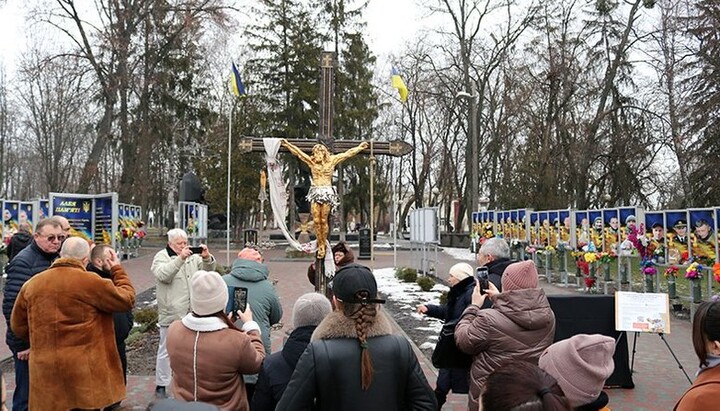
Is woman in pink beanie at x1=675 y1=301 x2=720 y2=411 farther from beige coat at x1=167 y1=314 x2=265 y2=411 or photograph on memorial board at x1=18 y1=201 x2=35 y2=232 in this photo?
photograph on memorial board at x1=18 y1=201 x2=35 y2=232

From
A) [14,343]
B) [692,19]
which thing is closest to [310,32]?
[692,19]

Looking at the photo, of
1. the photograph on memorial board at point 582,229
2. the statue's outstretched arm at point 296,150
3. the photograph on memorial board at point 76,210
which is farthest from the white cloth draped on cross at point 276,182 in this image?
the photograph on memorial board at point 76,210

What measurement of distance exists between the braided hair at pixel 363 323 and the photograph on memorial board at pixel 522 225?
20.6 meters

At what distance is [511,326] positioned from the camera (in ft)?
12.4

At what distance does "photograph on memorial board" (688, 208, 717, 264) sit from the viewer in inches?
475

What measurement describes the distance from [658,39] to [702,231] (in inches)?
719

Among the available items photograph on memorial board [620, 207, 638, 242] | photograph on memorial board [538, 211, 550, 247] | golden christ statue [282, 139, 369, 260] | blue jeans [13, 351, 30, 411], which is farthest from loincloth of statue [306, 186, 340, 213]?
photograph on memorial board [538, 211, 550, 247]

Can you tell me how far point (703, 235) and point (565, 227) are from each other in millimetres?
7013

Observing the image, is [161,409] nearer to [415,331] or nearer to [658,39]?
[415,331]

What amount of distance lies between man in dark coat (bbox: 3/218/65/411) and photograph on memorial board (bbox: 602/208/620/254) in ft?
43.9

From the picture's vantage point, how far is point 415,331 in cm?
1059

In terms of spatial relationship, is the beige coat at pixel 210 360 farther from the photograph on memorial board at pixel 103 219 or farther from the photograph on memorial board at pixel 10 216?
the photograph on memorial board at pixel 103 219

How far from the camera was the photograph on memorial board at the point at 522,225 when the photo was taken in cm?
2276

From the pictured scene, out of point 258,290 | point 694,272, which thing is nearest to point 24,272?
point 258,290
